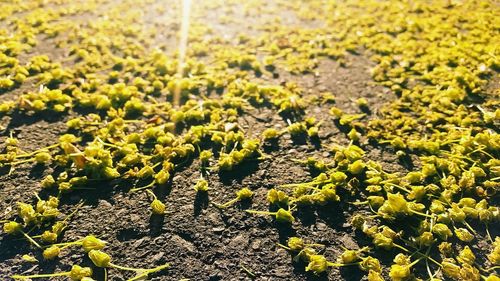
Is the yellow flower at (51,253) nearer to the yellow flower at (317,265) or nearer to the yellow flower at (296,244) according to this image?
the yellow flower at (296,244)

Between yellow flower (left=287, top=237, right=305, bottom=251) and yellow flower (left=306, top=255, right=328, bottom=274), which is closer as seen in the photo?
yellow flower (left=306, top=255, right=328, bottom=274)

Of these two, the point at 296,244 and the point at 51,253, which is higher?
the point at 296,244

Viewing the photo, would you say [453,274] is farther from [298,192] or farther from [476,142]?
[476,142]

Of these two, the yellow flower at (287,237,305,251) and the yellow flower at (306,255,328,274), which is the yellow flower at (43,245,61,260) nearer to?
the yellow flower at (287,237,305,251)

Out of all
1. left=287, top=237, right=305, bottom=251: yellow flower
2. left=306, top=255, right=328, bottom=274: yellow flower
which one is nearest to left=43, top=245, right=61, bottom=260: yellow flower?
left=287, top=237, right=305, bottom=251: yellow flower

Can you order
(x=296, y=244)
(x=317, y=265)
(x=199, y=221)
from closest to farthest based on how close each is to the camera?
(x=317, y=265) → (x=296, y=244) → (x=199, y=221)

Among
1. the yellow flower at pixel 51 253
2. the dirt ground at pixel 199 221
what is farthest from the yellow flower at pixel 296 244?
the yellow flower at pixel 51 253

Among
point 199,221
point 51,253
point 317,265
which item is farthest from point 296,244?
point 51,253

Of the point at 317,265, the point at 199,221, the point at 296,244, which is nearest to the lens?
the point at 317,265

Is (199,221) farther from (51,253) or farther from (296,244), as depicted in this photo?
(51,253)

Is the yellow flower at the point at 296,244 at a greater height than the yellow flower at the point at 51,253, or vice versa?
the yellow flower at the point at 296,244

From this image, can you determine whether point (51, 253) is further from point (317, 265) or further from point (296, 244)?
point (317, 265)

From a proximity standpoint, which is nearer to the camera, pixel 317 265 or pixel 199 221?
pixel 317 265
